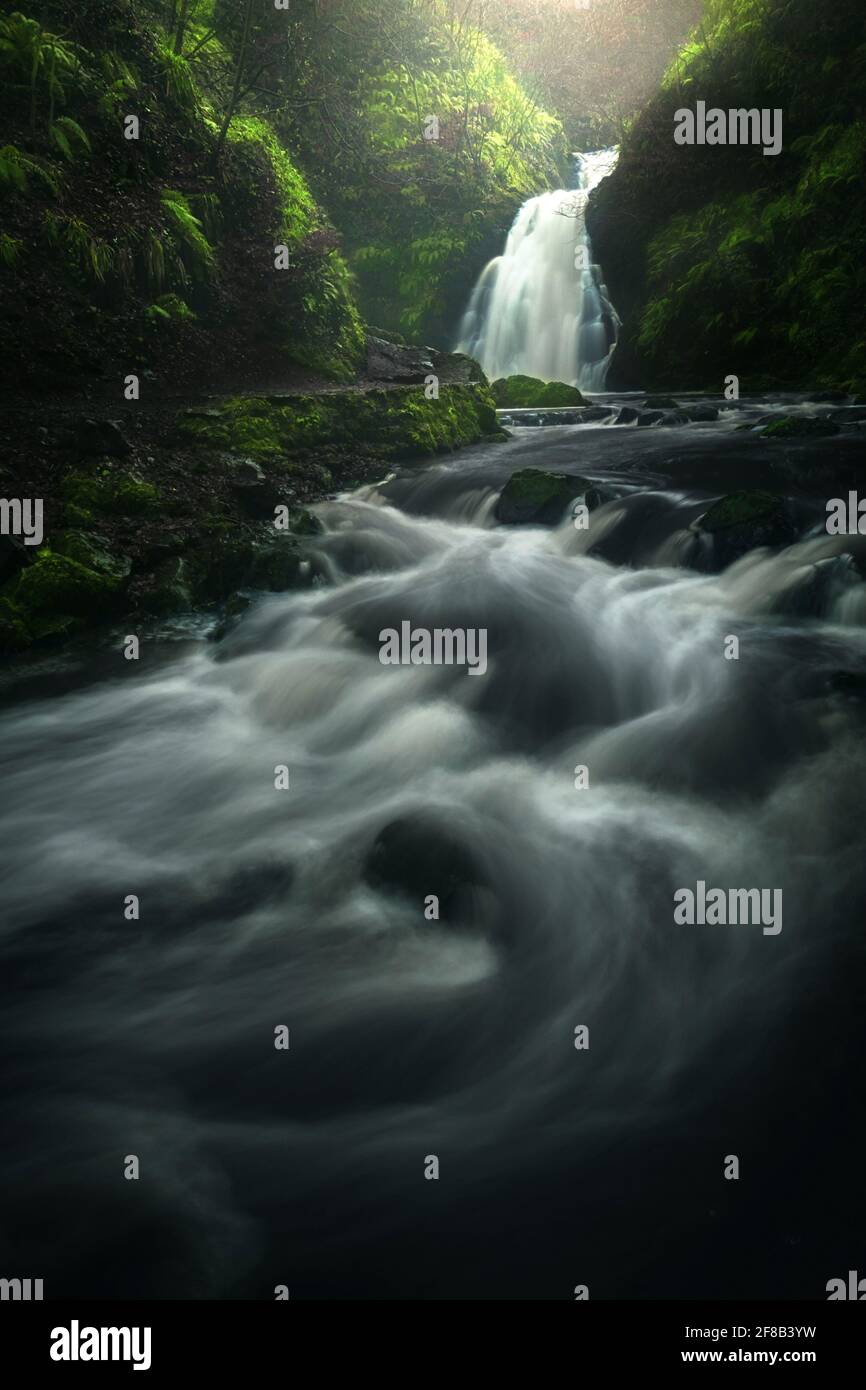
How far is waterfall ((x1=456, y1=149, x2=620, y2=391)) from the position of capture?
20.4 metres

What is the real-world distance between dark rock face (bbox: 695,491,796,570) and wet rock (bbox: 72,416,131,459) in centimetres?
613

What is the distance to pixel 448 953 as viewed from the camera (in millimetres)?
3844

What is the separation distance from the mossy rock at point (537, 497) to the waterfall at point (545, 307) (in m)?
11.0

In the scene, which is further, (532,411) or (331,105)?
(331,105)

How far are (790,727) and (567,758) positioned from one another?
1383 mm

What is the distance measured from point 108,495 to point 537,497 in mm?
4565

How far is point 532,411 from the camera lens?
16953 millimetres

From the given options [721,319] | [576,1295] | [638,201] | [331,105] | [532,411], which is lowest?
[576,1295]

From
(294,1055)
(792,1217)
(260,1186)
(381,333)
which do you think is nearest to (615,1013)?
(792,1217)

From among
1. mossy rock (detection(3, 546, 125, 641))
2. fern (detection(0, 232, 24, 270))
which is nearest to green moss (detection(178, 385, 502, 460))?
fern (detection(0, 232, 24, 270))

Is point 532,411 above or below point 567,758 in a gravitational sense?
above

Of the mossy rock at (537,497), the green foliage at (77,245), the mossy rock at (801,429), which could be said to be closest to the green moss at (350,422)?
the green foliage at (77,245)
